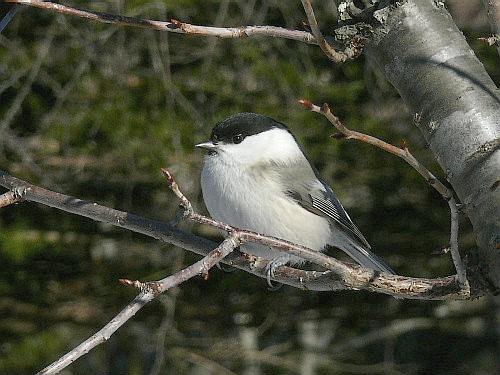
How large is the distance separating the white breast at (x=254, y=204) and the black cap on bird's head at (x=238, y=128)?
0.06 metres

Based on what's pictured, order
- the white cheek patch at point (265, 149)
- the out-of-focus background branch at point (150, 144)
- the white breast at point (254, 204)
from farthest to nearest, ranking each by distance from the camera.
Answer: the out-of-focus background branch at point (150, 144)
the white cheek patch at point (265, 149)
the white breast at point (254, 204)

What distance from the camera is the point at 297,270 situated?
1.30m

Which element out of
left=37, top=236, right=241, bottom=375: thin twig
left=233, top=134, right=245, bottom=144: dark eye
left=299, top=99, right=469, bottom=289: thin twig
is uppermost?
left=299, top=99, right=469, bottom=289: thin twig

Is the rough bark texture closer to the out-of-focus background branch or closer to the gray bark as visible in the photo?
the gray bark

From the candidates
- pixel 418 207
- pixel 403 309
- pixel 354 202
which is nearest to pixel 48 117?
pixel 354 202

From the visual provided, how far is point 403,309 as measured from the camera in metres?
3.28

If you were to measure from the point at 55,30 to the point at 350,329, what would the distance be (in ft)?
5.12

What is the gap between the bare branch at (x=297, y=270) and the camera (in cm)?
108

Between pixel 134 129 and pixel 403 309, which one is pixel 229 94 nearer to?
pixel 134 129

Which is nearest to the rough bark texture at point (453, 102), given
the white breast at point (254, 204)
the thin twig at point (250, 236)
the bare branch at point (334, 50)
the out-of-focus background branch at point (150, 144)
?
the bare branch at point (334, 50)

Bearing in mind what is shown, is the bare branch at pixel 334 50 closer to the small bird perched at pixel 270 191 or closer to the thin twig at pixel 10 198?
the thin twig at pixel 10 198

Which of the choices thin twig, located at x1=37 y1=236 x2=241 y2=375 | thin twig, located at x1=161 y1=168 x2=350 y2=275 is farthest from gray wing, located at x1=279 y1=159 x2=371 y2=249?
thin twig, located at x1=37 y1=236 x2=241 y2=375

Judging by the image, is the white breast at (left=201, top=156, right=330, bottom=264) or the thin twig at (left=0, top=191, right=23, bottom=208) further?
the white breast at (left=201, top=156, right=330, bottom=264)

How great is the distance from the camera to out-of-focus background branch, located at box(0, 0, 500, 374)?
9.13ft
